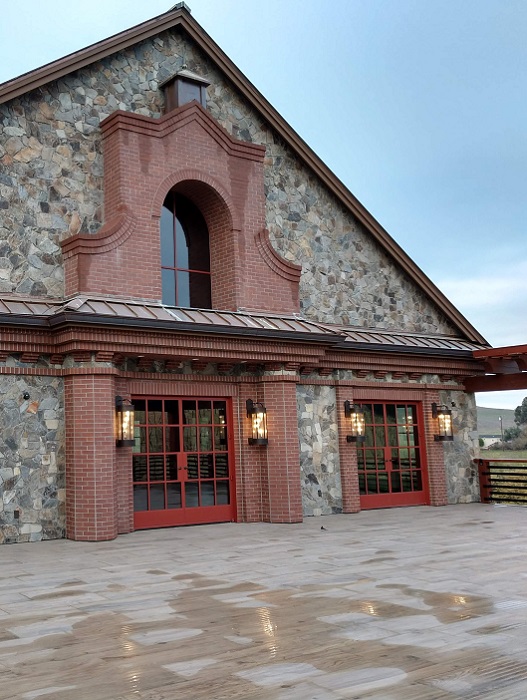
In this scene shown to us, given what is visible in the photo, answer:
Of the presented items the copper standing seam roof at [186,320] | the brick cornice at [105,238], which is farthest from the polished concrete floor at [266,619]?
the brick cornice at [105,238]

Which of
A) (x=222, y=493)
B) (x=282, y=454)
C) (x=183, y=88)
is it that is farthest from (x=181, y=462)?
(x=183, y=88)

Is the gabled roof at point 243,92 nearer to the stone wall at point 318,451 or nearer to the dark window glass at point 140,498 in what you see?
the stone wall at point 318,451

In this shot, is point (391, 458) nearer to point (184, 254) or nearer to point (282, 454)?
point (282, 454)

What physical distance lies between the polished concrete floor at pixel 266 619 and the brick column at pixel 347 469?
3.92m

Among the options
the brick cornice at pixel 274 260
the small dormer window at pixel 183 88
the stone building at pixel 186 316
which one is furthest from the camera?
the brick cornice at pixel 274 260

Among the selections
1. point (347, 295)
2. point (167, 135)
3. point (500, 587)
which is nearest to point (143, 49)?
point (167, 135)

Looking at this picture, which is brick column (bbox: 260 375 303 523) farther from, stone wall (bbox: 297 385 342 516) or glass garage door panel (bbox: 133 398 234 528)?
glass garage door panel (bbox: 133 398 234 528)

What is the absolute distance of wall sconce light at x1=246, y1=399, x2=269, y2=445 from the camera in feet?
46.2

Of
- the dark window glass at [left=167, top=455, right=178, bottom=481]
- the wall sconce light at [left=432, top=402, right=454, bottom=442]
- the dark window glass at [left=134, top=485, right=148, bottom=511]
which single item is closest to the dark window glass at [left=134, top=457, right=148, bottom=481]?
the dark window glass at [left=134, top=485, right=148, bottom=511]

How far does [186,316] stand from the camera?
13227 millimetres

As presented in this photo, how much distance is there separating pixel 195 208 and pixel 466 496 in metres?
9.62

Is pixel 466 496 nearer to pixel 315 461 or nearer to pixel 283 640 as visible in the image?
pixel 315 461

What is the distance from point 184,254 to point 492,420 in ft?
344

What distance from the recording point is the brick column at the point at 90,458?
38.6 ft
